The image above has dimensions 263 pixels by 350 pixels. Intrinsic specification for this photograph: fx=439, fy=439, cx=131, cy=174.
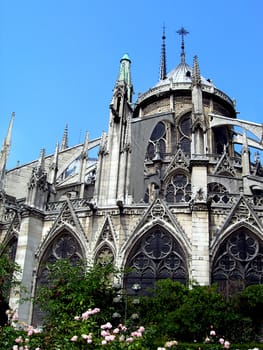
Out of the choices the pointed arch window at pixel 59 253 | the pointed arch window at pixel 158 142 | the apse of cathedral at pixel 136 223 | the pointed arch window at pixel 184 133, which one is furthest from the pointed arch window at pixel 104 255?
the pointed arch window at pixel 184 133

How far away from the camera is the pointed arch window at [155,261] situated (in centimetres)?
1565

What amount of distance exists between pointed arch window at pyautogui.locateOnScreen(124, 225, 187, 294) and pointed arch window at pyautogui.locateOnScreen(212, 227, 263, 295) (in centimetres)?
127

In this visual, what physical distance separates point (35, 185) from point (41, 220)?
1.50 metres

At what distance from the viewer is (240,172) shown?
81.7ft

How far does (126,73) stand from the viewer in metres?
21.6

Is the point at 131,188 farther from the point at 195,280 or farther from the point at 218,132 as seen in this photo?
the point at 218,132

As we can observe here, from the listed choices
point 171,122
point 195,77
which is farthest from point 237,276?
point 171,122

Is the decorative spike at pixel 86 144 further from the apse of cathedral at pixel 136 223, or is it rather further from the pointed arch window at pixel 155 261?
the pointed arch window at pixel 155 261

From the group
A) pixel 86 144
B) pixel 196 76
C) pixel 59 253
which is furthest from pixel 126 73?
pixel 59 253

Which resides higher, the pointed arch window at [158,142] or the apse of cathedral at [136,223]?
the pointed arch window at [158,142]

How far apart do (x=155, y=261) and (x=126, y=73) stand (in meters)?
10.0

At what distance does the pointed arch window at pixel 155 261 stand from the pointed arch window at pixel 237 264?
1.27m

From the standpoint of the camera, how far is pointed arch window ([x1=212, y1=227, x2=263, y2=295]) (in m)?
15.3

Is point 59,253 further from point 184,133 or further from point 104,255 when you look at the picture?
point 184,133
